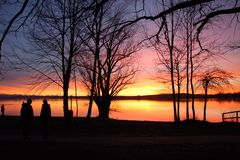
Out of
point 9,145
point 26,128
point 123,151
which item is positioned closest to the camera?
point 123,151

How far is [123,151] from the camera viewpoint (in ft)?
46.4

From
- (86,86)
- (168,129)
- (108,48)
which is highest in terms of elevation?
(108,48)

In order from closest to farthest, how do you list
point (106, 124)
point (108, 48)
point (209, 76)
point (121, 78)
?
point (106, 124) → point (108, 48) → point (209, 76) → point (121, 78)

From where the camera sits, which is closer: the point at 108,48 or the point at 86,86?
the point at 108,48

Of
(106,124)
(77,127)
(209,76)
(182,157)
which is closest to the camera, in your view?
(182,157)

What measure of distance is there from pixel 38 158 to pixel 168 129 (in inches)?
689

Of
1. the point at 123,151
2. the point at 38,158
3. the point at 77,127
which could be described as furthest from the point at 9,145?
the point at 77,127

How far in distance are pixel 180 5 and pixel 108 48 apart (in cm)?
2957

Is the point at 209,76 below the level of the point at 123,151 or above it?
above

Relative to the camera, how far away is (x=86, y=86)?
48.6m

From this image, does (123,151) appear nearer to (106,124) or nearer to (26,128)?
(26,128)

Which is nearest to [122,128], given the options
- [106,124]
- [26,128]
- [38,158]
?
[106,124]

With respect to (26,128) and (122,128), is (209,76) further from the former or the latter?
(26,128)

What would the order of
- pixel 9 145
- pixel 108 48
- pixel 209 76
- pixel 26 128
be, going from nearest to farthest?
pixel 9 145 → pixel 26 128 → pixel 108 48 → pixel 209 76
